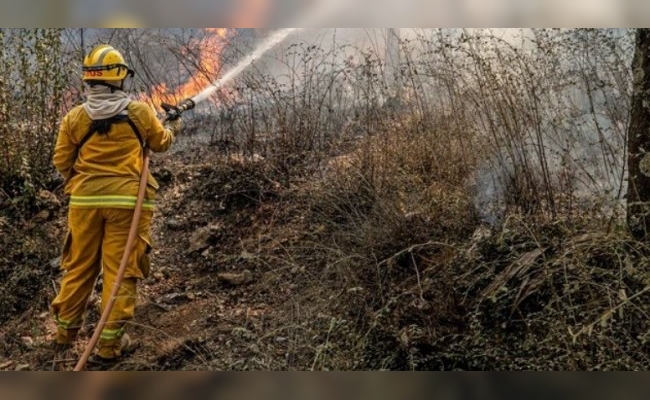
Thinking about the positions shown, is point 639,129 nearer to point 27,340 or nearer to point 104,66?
point 104,66

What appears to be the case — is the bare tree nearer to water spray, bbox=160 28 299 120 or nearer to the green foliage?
water spray, bbox=160 28 299 120

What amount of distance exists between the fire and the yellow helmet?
40 cm

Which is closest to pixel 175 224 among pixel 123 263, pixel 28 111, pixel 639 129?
pixel 123 263

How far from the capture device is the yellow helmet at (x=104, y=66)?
3.02 m

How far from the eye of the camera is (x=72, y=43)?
3.41 m

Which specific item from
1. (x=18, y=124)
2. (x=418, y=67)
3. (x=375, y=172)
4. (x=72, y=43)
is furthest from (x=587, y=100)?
(x=18, y=124)

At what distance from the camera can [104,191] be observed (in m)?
3.07

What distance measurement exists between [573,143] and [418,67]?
0.89 metres

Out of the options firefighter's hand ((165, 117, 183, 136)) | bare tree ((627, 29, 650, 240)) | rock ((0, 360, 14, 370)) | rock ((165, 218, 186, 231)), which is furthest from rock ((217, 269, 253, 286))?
bare tree ((627, 29, 650, 240))

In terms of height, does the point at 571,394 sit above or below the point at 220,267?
below

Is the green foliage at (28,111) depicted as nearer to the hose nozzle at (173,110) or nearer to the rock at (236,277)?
the hose nozzle at (173,110)

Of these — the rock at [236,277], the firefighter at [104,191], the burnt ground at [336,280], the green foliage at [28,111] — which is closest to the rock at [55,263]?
the burnt ground at [336,280]

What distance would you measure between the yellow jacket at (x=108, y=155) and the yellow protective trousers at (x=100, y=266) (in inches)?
2.6

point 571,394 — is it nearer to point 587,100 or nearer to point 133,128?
point 587,100
